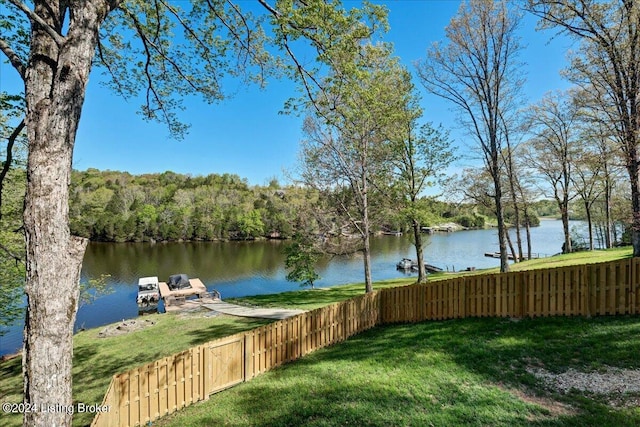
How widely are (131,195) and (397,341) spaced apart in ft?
252

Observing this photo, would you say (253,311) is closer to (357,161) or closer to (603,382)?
(357,161)

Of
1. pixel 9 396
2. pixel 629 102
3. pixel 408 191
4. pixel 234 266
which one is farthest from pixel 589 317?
pixel 234 266

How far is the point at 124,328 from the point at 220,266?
1082 inches

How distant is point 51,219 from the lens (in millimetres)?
3113

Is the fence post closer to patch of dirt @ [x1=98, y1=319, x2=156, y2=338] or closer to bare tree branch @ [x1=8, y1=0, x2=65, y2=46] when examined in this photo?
bare tree branch @ [x1=8, y1=0, x2=65, y2=46]

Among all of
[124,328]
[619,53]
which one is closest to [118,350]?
[124,328]

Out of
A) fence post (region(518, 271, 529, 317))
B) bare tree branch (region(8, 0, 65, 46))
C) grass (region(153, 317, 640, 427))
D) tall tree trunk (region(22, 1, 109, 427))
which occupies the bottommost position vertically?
grass (region(153, 317, 640, 427))

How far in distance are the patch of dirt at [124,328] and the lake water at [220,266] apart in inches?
249

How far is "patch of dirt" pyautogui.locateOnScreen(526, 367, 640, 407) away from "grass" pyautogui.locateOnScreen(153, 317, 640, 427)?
9cm

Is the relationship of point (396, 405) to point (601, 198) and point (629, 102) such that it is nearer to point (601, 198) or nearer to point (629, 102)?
point (629, 102)

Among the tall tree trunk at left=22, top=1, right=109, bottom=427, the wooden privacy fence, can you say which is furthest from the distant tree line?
the tall tree trunk at left=22, top=1, right=109, bottom=427

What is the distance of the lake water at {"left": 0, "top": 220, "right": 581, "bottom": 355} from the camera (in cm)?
2345

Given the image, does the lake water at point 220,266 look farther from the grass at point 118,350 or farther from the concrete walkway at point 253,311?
the grass at point 118,350

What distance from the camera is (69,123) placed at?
128 inches
